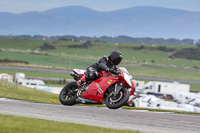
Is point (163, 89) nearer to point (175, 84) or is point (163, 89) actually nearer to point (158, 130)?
point (175, 84)

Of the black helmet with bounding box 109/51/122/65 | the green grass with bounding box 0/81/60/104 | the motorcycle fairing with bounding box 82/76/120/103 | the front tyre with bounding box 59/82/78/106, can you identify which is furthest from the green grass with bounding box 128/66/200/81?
the black helmet with bounding box 109/51/122/65

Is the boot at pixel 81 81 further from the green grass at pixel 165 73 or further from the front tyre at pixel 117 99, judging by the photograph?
the green grass at pixel 165 73

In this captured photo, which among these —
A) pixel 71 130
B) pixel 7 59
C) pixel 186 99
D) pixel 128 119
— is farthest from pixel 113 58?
pixel 7 59

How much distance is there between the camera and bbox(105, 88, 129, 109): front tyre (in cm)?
1293

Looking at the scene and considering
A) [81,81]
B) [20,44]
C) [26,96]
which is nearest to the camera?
[81,81]

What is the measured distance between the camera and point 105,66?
13688 millimetres

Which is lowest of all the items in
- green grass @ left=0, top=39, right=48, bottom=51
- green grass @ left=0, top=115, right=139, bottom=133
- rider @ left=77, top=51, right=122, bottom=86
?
green grass @ left=0, top=115, right=139, bottom=133

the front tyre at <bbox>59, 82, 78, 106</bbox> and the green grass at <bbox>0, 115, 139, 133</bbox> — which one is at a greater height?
the front tyre at <bbox>59, 82, 78, 106</bbox>

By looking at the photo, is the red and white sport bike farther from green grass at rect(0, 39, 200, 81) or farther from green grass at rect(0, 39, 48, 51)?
green grass at rect(0, 39, 48, 51)

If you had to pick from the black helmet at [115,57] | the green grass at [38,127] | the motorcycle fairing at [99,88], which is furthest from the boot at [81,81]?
the green grass at [38,127]

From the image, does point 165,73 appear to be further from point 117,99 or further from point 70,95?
point 117,99

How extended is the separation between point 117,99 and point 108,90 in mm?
600

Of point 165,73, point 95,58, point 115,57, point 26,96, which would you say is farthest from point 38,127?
point 165,73

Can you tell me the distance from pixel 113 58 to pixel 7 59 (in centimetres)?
9622
